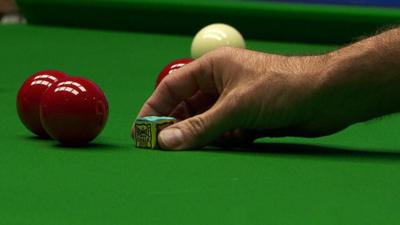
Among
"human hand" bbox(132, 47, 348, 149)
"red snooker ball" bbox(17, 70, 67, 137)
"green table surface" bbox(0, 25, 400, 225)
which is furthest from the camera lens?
"red snooker ball" bbox(17, 70, 67, 137)

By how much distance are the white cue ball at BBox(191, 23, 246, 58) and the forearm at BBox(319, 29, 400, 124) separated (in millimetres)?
1749

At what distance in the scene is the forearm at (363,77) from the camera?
2.54 meters

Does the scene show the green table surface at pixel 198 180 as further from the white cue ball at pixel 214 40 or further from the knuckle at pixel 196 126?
the white cue ball at pixel 214 40

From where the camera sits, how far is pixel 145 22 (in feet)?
19.0

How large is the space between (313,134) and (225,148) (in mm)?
221

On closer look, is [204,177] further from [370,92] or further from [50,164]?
[370,92]

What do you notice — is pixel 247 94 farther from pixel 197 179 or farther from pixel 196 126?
pixel 197 179

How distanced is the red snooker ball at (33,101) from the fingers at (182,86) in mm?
258

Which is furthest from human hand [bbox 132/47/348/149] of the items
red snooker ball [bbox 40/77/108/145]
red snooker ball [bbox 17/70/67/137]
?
red snooker ball [bbox 17/70/67/137]

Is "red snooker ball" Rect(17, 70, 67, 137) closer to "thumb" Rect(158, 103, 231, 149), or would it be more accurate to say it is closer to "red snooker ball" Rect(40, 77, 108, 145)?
"red snooker ball" Rect(40, 77, 108, 145)

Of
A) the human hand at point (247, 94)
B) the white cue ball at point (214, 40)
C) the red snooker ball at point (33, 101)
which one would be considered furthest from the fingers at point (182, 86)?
the white cue ball at point (214, 40)

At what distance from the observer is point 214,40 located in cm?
436

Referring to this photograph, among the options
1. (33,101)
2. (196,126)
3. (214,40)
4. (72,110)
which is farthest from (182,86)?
(214,40)

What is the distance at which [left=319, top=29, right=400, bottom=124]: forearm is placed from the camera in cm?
254
